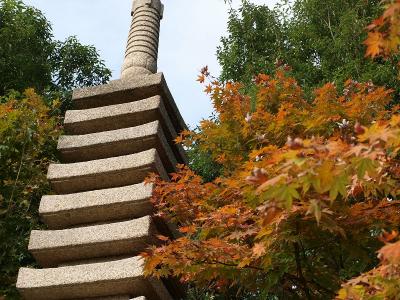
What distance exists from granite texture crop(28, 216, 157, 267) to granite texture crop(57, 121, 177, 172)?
1604 mm

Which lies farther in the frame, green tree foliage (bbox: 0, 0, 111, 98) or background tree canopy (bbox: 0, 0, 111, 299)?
green tree foliage (bbox: 0, 0, 111, 98)

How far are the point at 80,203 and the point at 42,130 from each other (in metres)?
2.75

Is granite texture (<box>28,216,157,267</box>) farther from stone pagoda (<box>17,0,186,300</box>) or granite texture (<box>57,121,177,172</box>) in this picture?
granite texture (<box>57,121,177,172</box>)

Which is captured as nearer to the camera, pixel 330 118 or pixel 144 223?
pixel 330 118

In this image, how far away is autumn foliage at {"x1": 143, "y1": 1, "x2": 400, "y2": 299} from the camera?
283 cm

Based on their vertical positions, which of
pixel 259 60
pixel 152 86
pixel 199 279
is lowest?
pixel 199 279

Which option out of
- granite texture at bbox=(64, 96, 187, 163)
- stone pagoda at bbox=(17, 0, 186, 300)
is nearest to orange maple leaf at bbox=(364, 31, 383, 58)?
stone pagoda at bbox=(17, 0, 186, 300)

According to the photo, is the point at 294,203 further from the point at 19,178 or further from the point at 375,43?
Result: the point at 19,178

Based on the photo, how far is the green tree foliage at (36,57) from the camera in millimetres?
14539

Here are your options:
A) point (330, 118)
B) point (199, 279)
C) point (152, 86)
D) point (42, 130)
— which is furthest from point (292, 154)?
point (42, 130)

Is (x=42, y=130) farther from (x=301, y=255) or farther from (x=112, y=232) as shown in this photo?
(x=301, y=255)

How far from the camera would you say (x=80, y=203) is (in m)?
7.82

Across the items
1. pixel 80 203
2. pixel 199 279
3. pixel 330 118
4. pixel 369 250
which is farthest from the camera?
pixel 80 203

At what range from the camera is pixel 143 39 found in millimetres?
10844
